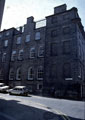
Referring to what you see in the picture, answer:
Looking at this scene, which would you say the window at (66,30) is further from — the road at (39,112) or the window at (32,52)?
the road at (39,112)

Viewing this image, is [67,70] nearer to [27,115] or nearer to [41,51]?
[41,51]

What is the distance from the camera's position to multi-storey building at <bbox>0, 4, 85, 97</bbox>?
69.7ft

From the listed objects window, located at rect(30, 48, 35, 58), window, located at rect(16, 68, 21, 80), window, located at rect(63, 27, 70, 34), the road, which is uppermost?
window, located at rect(63, 27, 70, 34)

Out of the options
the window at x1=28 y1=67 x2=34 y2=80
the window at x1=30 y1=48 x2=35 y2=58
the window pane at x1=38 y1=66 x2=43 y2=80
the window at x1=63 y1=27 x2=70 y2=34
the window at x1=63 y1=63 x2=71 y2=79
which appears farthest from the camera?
the window at x1=30 y1=48 x2=35 y2=58

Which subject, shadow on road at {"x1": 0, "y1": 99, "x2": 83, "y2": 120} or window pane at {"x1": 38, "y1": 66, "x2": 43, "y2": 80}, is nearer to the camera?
shadow on road at {"x1": 0, "y1": 99, "x2": 83, "y2": 120}

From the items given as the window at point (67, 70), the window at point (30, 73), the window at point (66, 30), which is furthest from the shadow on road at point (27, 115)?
the window at point (66, 30)

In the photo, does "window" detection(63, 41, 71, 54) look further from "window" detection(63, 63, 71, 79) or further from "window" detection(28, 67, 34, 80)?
"window" detection(28, 67, 34, 80)

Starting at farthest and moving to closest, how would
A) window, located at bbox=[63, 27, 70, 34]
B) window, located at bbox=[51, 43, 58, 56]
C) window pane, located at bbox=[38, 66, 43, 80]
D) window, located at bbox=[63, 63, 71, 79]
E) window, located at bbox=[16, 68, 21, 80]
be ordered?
window, located at bbox=[16, 68, 21, 80] → window pane, located at bbox=[38, 66, 43, 80] → window, located at bbox=[51, 43, 58, 56] → window, located at bbox=[63, 27, 70, 34] → window, located at bbox=[63, 63, 71, 79]

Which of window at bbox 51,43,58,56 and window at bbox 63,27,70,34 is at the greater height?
window at bbox 63,27,70,34

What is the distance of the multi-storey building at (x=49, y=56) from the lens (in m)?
21.2

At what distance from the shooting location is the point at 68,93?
19.8 meters

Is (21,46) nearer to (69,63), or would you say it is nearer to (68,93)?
(69,63)

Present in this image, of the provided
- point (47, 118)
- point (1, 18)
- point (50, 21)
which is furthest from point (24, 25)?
point (47, 118)

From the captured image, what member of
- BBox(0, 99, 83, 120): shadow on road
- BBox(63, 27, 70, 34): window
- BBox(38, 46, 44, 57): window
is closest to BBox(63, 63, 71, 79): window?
BBox(38, 46, 44, 57): window
